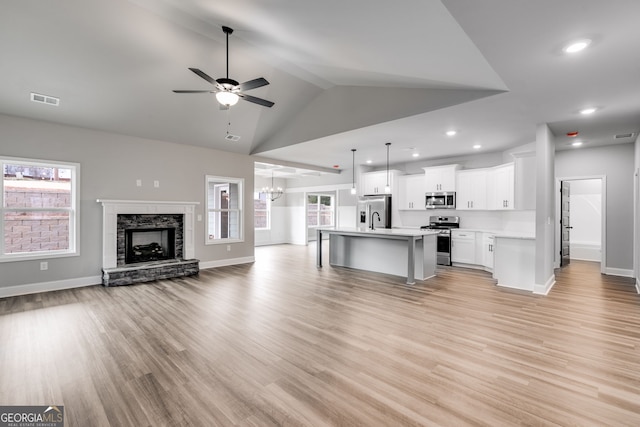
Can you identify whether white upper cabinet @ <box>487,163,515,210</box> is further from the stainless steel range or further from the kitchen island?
the kitchen island

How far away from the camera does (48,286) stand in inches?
195

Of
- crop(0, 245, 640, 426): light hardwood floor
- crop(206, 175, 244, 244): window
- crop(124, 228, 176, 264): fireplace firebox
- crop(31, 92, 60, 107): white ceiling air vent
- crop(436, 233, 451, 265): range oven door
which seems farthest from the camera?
crop(206, 175, 244, 244): window

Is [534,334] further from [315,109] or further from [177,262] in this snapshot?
[177,262]

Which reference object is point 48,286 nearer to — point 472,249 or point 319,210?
point 472,249

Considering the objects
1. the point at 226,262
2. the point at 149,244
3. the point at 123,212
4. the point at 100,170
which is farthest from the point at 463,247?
the point at 100,170

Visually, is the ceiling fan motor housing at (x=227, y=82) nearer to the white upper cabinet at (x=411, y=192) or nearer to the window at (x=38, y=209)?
the window at (x=38, y=209)

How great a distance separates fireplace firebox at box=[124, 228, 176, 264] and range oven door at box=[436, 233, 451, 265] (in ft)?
20.6

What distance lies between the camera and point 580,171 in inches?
261

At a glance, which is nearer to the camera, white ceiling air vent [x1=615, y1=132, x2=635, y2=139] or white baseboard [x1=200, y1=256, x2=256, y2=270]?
white ceiling air vent [x1=615, y1=132, x2=635, y2=139]

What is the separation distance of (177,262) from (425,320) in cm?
495

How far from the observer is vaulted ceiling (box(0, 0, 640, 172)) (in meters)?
2.53

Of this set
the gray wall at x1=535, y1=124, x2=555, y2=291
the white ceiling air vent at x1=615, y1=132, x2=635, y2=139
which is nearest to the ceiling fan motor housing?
the gray wall at x1=535, y1=124, x2=555, y2=291

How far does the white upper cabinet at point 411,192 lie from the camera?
802 centimetres

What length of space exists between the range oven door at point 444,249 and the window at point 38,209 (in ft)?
25.2
